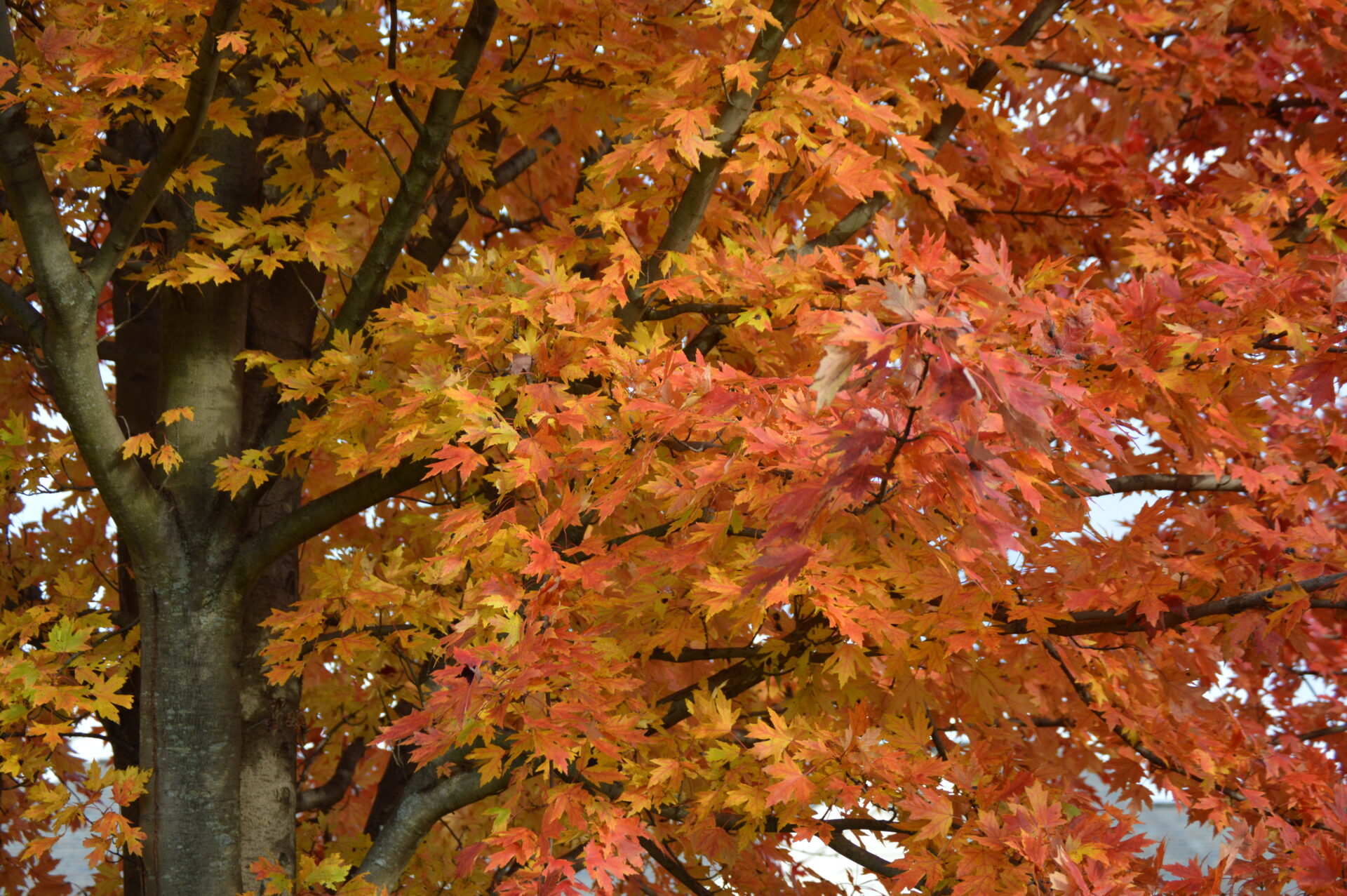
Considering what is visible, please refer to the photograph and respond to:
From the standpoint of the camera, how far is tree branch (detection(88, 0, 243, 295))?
3012 mm

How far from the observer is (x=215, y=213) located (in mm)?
3758

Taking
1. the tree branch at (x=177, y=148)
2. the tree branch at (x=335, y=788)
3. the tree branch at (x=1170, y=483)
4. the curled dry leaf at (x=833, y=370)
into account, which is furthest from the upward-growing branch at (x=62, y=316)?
the tree branch at (x=1170, y=483)

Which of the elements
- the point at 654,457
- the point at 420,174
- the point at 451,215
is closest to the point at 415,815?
the point at 654,457

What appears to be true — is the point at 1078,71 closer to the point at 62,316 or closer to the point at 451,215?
the point at 451,215

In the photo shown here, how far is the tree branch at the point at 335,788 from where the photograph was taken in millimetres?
4656

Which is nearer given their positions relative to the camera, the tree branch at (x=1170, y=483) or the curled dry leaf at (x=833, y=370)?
the curled dry leaf at (x=833, y=370)

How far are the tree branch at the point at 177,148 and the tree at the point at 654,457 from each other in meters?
0.02

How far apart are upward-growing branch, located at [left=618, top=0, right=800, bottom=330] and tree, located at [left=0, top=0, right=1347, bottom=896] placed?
2cm

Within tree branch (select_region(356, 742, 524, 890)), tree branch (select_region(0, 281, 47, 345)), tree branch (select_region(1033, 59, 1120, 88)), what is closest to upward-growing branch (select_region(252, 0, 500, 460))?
tree branch (select_region(0, 281, 47, 345))

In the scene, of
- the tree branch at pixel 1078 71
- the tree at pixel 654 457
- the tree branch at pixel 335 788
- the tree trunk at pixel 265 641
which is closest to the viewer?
the tree at pixel 654 457

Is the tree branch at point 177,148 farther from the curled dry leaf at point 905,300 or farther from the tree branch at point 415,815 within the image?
the curled dry leaf at point 905,300

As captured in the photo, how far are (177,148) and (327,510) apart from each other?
1.32m

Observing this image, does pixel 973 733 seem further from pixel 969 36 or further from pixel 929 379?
pixel 969 36

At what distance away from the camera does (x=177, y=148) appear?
3.20 m
